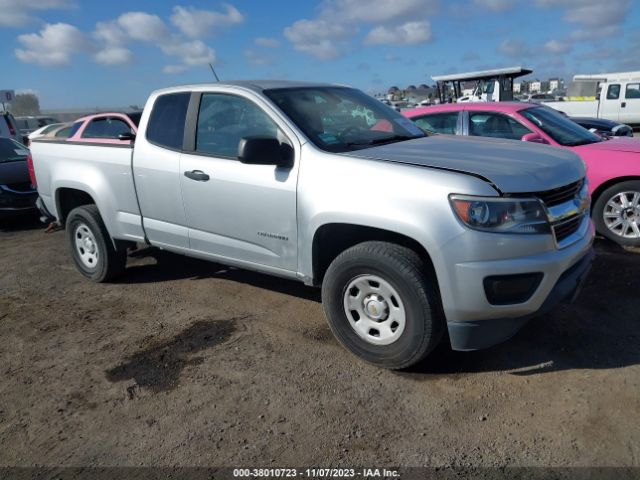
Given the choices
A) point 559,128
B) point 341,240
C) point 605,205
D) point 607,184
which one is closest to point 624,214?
point 605,205

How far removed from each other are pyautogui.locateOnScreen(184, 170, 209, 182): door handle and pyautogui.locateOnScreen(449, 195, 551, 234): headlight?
1.98 metres

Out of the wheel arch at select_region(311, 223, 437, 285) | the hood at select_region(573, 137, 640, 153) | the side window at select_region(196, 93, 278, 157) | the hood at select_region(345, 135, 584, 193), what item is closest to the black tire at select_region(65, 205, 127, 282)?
the side window at select_region(196, 93, 278, 157)

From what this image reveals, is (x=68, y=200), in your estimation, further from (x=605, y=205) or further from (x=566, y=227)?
(x=605, y=205)

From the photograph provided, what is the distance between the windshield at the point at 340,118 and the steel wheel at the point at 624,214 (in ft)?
9.16

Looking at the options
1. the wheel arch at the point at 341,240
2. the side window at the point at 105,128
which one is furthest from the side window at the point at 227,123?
the side window at the point at 105,128

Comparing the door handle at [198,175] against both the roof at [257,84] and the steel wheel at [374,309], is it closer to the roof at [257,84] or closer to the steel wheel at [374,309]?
the roof at [257,84]

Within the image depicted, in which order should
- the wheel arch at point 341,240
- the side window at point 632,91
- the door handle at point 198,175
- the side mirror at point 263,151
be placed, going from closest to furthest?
the wheel arch at point 341,240, the side mirror at point 263,151, the door handle at point 198,175, the side window at point 632,91

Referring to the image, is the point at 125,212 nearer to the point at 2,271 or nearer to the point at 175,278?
the point at 175,278

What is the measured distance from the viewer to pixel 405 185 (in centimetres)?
306

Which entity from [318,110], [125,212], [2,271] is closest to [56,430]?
Answer: [125,212]

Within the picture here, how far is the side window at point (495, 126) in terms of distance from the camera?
6219 mm

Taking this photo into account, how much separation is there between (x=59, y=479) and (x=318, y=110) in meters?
2.87

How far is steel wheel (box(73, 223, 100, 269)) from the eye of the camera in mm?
5375

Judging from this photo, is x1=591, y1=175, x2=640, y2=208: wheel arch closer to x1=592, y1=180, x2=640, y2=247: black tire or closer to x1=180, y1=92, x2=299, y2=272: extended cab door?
x1=592, y1=180, x2=640, y2=247: black tire
